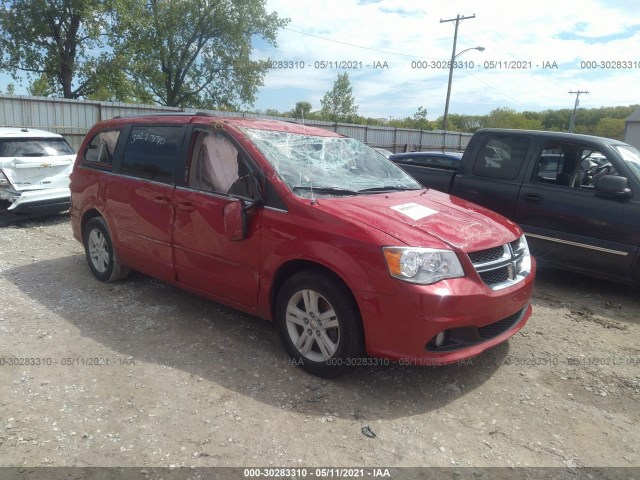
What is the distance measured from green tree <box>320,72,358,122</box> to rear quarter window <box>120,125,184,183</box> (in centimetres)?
3845

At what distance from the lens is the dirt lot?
265 centimetres

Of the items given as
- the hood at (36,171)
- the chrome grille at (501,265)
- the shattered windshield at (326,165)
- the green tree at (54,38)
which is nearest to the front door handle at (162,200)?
Result: the shattered windshield at (326,165)

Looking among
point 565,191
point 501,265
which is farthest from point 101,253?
point 565,191

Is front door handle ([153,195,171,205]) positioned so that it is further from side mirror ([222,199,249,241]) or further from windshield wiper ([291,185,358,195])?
windshield wiper ([291,185,358,195])

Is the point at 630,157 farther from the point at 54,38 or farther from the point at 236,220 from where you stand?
the point at 54,38

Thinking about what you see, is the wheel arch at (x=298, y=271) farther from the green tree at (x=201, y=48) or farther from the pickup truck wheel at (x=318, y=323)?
the green tree at (x=201, y=48)

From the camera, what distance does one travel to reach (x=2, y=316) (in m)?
4.31

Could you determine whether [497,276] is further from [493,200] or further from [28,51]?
[28,51]

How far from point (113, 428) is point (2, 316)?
2257 mm

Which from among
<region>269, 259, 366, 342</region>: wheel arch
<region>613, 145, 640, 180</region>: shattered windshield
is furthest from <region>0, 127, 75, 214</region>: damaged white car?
<region>613, 145, 640, 180</region>: shattered windshield

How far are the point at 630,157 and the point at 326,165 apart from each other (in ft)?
11.9

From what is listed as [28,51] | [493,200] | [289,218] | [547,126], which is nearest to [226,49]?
[28,51]

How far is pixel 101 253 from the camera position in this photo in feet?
17.0

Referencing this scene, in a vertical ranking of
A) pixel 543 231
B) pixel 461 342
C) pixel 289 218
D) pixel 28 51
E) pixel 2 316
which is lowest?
pixel 2 316
